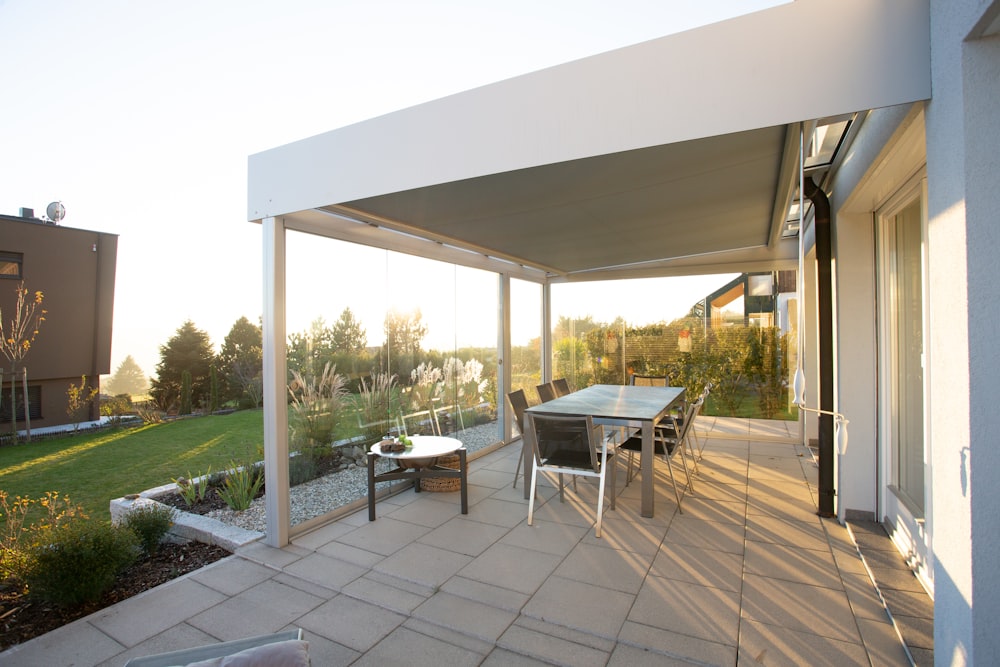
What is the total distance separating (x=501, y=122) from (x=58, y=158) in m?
15.0

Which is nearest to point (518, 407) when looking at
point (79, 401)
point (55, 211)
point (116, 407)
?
point (116, 407)

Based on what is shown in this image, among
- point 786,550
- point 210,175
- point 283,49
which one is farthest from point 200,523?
point 210,175

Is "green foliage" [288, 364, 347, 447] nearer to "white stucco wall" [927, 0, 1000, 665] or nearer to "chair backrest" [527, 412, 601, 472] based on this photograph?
"chair backrest" [527, 412, 601, 472]

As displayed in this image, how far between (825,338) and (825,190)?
1442 mm

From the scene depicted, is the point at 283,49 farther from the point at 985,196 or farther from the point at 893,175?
the point at 985,196

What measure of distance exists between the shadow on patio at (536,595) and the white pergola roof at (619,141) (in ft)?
8.24

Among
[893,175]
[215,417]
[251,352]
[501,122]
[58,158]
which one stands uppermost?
[58,158]

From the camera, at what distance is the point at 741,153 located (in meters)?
3.06

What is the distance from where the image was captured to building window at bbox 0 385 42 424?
36.7 ft

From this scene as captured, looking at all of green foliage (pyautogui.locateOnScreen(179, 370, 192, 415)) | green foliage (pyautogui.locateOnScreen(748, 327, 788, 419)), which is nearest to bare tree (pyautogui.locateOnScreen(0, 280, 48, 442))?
green foliage (pyautogui.locateOnScreen(179, 370, 192, 415))

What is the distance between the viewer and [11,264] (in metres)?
11.8

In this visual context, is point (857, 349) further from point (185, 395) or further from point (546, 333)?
point (185, 395)

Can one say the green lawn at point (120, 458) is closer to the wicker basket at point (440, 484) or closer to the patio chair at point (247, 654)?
the wicker basket at point (440, 484)

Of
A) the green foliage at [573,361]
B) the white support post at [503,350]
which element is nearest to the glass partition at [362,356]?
the white support post at [503,350]
